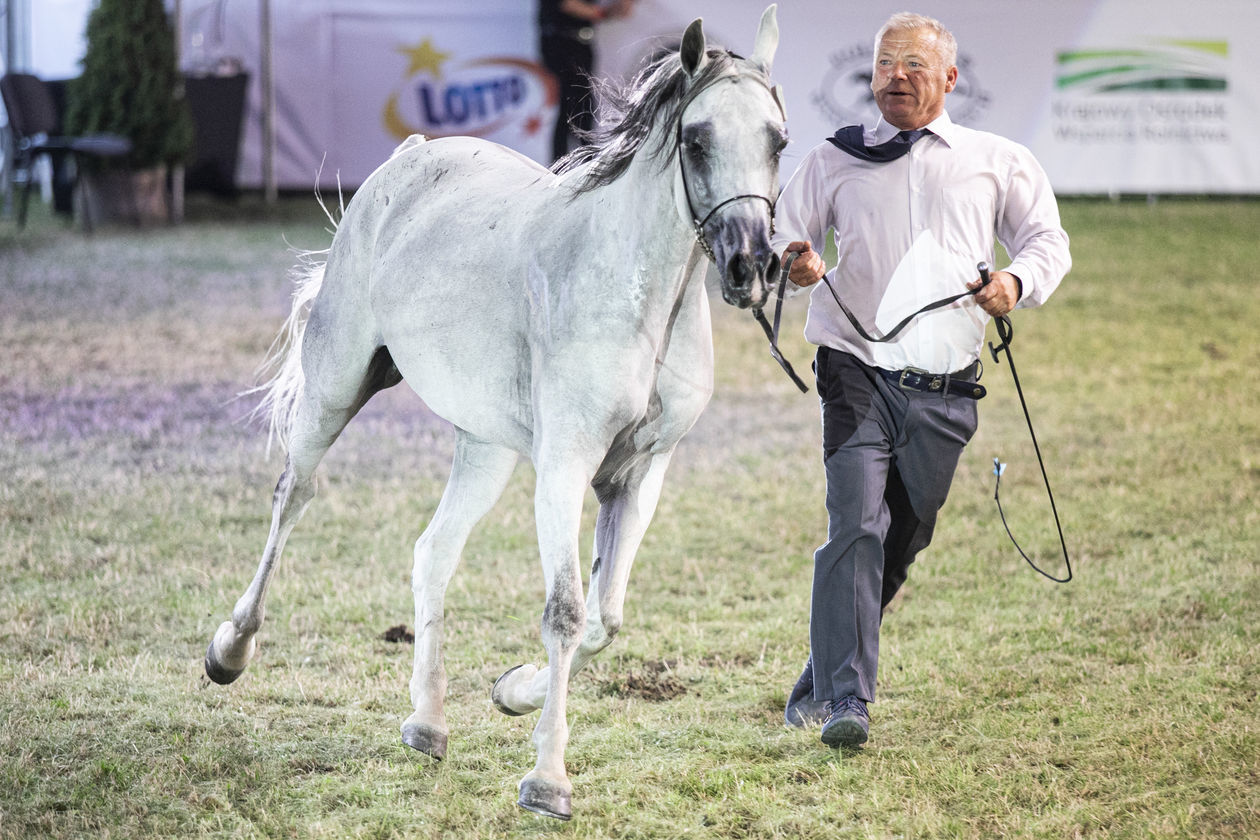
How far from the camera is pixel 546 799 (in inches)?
133

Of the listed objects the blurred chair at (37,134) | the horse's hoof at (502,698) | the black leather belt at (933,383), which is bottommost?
the blurred chair at (37,134)

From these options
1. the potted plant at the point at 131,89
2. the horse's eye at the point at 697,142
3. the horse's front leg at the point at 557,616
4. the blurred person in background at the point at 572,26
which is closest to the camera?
the horse's eye at the point at 697,142

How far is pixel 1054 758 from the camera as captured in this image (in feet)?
12.7

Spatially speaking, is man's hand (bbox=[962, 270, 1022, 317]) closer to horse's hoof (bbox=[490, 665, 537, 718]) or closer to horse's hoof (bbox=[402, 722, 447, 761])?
horse's hoof (bbox=[490, 665, 537, 718])

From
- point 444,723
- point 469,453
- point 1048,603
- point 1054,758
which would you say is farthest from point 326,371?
point 1048,603

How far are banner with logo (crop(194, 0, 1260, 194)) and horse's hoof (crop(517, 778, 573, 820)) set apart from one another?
13558 mm

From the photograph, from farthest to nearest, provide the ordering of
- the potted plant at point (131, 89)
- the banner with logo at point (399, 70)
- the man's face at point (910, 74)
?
the banner with logo at point (399, 70) → the potted plant at point (131, 89) → the man's face at point (910, 74)

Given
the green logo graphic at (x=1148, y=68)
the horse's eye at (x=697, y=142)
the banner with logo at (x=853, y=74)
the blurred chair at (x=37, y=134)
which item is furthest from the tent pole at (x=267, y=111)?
the horse's eye at (x=697, y=142)

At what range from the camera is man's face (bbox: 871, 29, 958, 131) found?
3793mm

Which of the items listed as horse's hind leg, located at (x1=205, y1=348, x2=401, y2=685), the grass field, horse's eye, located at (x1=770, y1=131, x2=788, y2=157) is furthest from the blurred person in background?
horse's eye, located at (x1=770, y1=131, x2=788, y2=157)

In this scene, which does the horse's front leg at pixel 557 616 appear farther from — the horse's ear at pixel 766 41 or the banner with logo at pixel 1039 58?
the banner with logo at pixel 1039 58

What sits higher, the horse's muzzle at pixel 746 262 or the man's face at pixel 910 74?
the man's face at pixel 910 74

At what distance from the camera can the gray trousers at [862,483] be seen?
12.7ft

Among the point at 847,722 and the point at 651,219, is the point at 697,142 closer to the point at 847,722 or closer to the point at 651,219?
the point at 651,219
